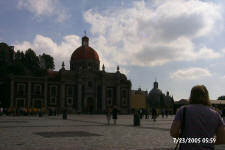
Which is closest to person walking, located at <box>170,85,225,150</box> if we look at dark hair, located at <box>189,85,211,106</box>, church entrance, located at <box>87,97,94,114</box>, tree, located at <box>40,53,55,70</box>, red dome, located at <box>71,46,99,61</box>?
dark hair, located at <box>189,85,211,106</box>

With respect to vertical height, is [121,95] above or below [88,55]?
below

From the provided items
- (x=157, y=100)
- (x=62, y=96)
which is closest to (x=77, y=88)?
→ (x=62, y=96)

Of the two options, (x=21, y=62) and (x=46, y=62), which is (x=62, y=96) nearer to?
(x=21, y=62)

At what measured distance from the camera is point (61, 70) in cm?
7806

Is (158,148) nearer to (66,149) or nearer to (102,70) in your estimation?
(66,149)

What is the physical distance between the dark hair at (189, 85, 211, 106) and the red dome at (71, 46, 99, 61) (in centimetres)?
7916

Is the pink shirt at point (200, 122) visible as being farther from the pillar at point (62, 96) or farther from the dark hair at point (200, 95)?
the pillar at point (62, 96)

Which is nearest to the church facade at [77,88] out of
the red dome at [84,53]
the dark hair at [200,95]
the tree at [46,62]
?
the red dome at [84,53]

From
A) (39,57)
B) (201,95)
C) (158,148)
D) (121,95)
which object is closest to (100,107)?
(121,95)

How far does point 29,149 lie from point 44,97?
215ft

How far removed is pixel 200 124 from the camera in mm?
4477

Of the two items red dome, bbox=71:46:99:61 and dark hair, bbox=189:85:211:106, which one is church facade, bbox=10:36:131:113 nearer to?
red dome, bbox=71:46:99:61

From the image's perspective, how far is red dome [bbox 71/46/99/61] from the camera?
83.8m

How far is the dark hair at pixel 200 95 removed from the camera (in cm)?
461
